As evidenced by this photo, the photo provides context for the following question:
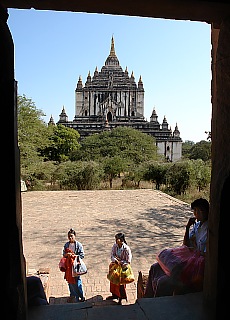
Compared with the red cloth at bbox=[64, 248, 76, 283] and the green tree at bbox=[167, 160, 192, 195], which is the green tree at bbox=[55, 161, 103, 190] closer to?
the green tree at bbox=[167, 160, 192, 195]

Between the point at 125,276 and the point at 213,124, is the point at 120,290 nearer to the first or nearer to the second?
the point at 125,276

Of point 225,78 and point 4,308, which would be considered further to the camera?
point 225,78

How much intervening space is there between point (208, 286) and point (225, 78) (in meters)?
1.07

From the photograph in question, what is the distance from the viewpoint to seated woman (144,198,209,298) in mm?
2018

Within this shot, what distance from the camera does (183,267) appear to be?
6.89 ft

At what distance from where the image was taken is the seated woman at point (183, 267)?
2.02 metres

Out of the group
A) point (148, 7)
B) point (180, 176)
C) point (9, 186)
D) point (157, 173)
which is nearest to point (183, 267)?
point (9, 186)

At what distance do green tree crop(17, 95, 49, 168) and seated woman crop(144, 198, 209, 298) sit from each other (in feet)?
42.5

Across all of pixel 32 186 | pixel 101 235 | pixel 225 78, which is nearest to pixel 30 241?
pixel 101 235

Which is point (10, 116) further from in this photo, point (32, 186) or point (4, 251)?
point (32, 186)

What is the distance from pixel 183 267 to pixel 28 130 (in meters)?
13.9

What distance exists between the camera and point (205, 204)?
2262 mm

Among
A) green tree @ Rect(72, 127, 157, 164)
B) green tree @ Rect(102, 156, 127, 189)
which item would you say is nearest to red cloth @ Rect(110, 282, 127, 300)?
green tree @ Rect(102, 156, 127, 189)

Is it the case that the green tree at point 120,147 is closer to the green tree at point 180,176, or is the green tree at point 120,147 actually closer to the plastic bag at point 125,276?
the green tree at point 180,176
